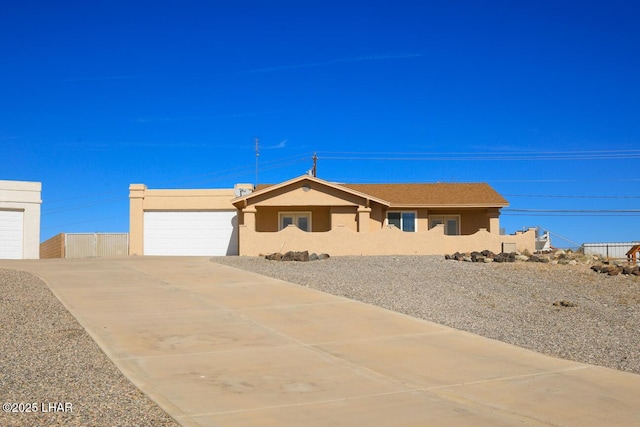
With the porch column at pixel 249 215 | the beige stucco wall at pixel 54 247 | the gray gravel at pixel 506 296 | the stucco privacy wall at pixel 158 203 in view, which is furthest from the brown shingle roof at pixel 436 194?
the beige stucco wall at pixel 54 247

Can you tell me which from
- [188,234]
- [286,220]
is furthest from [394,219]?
[188,234]

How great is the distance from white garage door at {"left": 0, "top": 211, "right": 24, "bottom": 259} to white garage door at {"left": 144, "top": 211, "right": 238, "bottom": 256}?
5805 millimetres

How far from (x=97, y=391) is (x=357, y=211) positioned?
25014 mm

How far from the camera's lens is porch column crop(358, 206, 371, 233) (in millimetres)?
32406

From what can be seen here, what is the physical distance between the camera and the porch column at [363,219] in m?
32.4

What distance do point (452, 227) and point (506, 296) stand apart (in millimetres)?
18491

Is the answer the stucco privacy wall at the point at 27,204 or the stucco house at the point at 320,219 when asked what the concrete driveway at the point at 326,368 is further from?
the stucco privacy wall at the point at 27,204

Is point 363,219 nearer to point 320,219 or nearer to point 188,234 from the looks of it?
point 320,219

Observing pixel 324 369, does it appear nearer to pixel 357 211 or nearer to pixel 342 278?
pixel 342 278

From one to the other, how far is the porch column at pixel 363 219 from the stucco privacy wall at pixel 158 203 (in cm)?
657

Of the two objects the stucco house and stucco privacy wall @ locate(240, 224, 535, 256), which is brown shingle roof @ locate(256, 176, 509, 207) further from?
stucco privacy wall @ locate(240, 224, 535, 256)

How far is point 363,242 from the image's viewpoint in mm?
30141

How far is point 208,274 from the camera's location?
20.9 m

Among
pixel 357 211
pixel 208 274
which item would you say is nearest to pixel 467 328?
pixel 208 274
